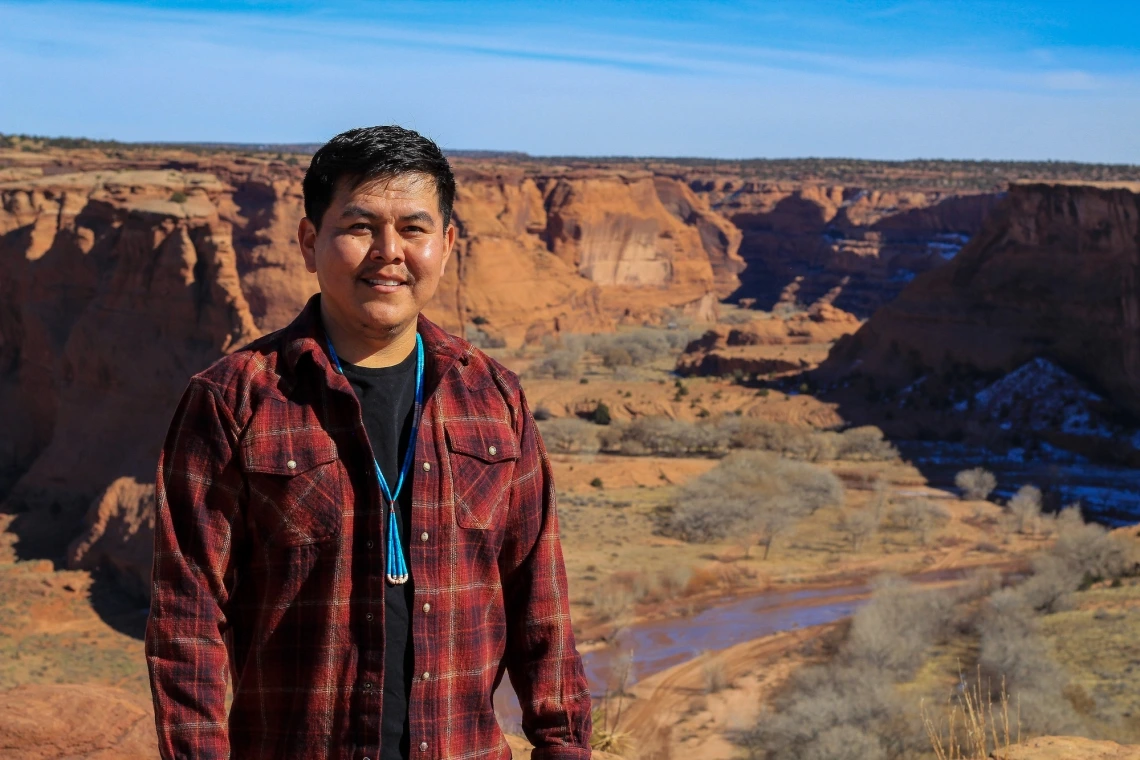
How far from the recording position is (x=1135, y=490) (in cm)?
2839

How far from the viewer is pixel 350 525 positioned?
2.43 meters

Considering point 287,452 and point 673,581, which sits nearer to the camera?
point 287,452

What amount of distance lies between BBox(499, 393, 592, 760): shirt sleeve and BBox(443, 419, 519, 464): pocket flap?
6 cm

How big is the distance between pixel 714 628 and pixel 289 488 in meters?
17.2

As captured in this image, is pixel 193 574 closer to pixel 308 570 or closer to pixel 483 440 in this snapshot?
pixel 308 570

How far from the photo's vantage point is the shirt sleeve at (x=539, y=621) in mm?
2627

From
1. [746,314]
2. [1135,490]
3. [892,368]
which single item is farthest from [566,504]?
[746,314]

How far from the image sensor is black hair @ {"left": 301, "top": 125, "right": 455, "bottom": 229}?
2494 mm

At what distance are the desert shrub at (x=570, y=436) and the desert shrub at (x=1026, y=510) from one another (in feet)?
34.9

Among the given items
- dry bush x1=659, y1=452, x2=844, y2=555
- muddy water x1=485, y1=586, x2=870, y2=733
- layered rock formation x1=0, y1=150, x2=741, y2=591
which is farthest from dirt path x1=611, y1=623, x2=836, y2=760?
layered rock formation x1=0, y1=150, x2=741, y2=591

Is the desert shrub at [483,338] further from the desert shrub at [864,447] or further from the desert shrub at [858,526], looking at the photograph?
the desert shrub at [858,526]

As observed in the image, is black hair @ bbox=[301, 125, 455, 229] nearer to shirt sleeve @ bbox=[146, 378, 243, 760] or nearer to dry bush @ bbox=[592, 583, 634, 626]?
shirt sleeve @ bbox=[146, 378, 243, 760]

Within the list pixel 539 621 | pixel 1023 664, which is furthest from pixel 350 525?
pixel 1023 664

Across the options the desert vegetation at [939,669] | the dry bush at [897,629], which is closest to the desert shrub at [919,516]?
the desert vegetation at [939,669]
